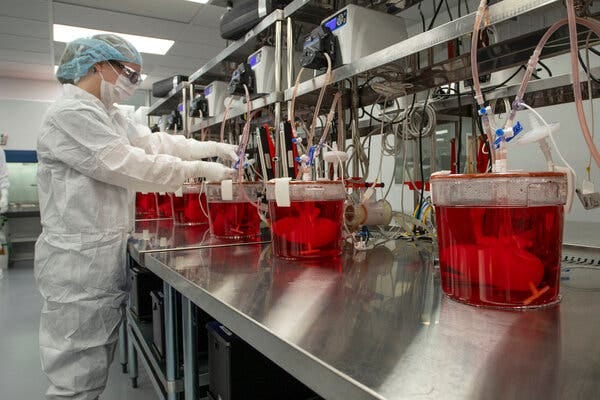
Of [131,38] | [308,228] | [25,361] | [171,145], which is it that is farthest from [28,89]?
[308,228]

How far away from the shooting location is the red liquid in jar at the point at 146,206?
2.94m

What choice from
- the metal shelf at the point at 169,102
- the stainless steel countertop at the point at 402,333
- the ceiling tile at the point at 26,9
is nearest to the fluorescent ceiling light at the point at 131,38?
the ceiling tile at the point at 26,9

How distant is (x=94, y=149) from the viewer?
130 cm

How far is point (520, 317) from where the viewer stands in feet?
2.01

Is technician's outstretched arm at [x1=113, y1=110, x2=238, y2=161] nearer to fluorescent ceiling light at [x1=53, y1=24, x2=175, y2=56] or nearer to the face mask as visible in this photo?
the face mask

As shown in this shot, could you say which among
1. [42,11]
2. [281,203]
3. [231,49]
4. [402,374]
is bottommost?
[402,374]

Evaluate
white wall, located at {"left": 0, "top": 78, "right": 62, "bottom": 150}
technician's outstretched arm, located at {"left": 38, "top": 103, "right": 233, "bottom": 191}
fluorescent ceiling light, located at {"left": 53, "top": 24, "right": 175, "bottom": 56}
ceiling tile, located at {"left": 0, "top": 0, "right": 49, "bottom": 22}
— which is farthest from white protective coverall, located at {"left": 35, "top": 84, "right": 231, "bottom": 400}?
white wall, located at {"left": 0, "top": 78, "right": 62, "bottom": 150}

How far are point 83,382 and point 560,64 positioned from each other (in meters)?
3.05

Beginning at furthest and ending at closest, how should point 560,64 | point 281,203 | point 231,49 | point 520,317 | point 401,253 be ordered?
point 560,64 < point 231,49 < point 401,253 < point 281,203 < point 520,317

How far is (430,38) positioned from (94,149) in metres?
1.01

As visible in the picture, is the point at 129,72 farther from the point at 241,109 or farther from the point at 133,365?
the point at 133,365

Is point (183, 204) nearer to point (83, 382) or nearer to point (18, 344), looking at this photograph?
point (83, 382)

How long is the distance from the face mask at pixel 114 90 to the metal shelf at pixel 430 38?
67 cm

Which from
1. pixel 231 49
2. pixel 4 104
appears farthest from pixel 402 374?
pixel 4 104
